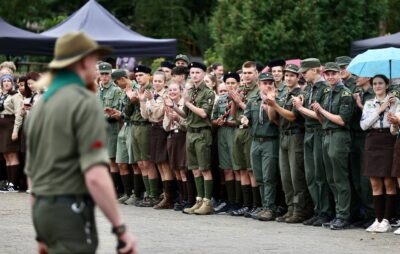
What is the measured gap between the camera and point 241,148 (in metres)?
14.7

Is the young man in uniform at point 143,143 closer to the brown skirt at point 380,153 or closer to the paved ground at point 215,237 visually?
the paved ground at point 215,237

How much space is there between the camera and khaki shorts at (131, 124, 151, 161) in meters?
16.1

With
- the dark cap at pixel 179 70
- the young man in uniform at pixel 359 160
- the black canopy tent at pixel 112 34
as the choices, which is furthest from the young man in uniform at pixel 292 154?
the black canopy tent at pixel 112 34

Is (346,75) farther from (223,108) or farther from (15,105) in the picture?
(15,105)

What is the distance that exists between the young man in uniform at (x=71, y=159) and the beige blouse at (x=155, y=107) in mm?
9258

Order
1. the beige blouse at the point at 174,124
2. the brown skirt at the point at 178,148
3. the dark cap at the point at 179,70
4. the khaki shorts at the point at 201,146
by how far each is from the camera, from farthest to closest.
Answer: the dark cap at the point at 179,70
the brown skirt at the point at 178,148
the beige blouse at the point at 174,124
the khaki shorts at the point at 201,146

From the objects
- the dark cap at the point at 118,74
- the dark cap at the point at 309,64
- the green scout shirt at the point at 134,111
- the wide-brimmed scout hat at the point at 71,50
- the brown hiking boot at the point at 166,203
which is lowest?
the brown hiking boot at the point at 166,203

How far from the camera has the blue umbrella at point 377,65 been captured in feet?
42.3

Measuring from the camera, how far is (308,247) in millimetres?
11516

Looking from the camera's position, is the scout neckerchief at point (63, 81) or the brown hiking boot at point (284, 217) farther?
the brown hiking boot at point (284, 217)

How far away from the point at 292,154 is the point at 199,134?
1806 mm

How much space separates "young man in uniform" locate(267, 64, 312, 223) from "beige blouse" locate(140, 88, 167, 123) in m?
2.31

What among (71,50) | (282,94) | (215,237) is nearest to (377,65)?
(282,94)

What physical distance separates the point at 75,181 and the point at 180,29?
131 feet
